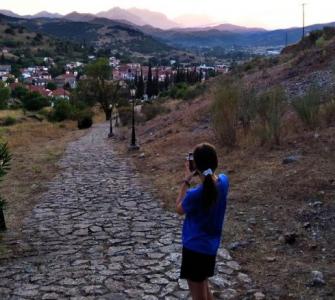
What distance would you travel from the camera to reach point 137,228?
7508 mm

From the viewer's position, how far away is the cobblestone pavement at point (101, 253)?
520 cm

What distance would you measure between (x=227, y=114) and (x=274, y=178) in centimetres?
401

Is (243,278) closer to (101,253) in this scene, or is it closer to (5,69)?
(101,253)

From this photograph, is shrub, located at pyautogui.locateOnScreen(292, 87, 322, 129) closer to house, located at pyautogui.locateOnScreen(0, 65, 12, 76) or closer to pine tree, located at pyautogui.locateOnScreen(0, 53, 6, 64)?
house, located at pyautogui.locateOnScreen(0, 65, 12, 76)

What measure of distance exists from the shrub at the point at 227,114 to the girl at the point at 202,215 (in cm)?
897

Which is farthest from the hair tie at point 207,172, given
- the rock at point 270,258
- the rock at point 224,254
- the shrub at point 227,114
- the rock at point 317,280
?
the shrub at point 227,114

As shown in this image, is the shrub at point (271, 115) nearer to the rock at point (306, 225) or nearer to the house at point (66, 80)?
the rock at point (306, 225)

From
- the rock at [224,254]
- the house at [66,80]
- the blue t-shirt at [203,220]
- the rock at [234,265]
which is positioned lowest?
the rock at [234,265]

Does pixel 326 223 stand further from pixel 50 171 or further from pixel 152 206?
pixel 50 171

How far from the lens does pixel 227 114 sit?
12.7 metres

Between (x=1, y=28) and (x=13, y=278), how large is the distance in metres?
171

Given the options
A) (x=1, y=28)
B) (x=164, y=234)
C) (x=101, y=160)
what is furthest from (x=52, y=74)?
(x=164, y=234)

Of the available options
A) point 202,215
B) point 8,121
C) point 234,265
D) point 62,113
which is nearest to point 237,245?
point 234,265

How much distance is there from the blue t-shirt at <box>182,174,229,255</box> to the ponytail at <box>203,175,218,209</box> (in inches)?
1.5
